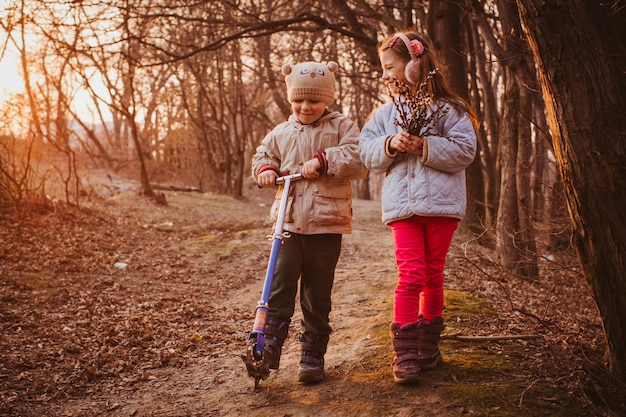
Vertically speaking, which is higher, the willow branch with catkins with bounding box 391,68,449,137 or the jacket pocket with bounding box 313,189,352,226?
the willow branch with catkins with bounding box 391,68,449,137

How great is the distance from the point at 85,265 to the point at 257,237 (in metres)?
3.00

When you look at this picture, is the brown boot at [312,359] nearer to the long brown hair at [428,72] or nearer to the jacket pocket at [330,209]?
the jacket pocket at [330,209]

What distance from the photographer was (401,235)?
305cm

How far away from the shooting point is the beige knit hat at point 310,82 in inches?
132

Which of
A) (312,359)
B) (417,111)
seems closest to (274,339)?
(312,359)

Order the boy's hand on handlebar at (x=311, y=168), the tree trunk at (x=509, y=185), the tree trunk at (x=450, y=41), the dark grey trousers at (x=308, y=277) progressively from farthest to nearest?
the tree trunk at (x=450, y=41) < the tree trunk at (x=509, y=185) < the dark grey trousers at (x=308, y=277) < the boy's hand on handlebar at (x=311, y=168)

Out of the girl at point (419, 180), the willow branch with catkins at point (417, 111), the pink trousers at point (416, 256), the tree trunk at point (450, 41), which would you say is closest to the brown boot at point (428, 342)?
the girl at point (419, 180)

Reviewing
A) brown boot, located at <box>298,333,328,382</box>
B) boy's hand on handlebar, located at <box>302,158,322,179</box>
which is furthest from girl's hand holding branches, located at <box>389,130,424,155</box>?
brown boot, located at <box>298,333,328,382</box>

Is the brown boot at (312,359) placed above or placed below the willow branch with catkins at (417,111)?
below

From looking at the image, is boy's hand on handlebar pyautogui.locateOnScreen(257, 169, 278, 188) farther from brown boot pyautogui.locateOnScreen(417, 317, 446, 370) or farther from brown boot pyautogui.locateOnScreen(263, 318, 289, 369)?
brown boot pyautogui.locateOnScreen(417, 317, 446, 370)

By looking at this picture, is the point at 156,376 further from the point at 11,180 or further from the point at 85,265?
the point at 11,180

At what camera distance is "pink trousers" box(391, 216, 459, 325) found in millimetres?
3002

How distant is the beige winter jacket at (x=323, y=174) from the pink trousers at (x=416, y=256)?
1.29 ft

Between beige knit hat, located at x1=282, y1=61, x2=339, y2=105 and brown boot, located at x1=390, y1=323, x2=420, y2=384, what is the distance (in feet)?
4.56
